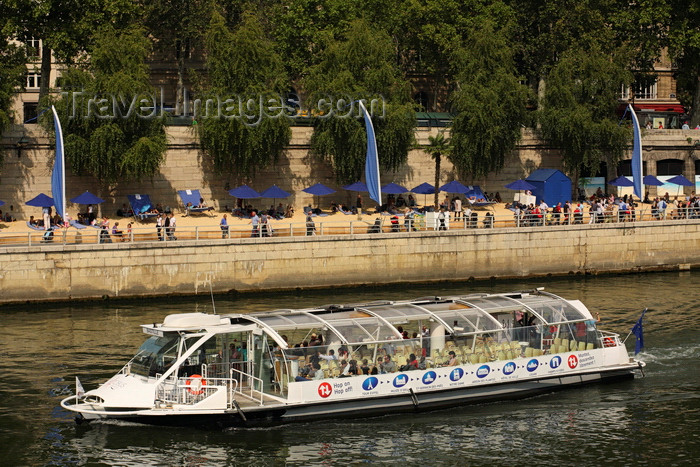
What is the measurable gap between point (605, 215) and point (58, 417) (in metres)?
34.2

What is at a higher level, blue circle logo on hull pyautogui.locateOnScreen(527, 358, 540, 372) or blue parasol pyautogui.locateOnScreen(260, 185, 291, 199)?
blue parasol pyautogui.locateOnScreen(260, 185, 291, 199)

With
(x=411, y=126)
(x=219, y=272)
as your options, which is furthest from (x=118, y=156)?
(x=411, y=126)

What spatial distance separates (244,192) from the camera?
180 feet

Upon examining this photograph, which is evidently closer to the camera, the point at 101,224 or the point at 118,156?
the point at 101,224

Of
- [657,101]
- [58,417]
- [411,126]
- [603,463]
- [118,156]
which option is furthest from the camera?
[657,101]

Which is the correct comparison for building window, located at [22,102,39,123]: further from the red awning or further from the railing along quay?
the red awning

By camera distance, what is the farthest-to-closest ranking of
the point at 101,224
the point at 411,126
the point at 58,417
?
the point at 411,126
the point at 101,224
the point at 58,417

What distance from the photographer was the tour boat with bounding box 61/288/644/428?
26.6m

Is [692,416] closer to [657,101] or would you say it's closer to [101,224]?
[101,224]

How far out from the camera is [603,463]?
991 inches

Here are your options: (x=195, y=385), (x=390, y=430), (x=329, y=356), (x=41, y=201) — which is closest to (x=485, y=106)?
(x=41, y=201)

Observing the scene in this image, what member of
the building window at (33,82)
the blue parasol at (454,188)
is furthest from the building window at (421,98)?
the building window at (33,82)

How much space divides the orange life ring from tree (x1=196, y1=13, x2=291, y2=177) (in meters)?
29.8

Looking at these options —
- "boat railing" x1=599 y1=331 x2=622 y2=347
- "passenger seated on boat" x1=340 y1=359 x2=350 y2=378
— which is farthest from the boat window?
"boat railing" x1=599 y1=331 x2=622 y2=347
